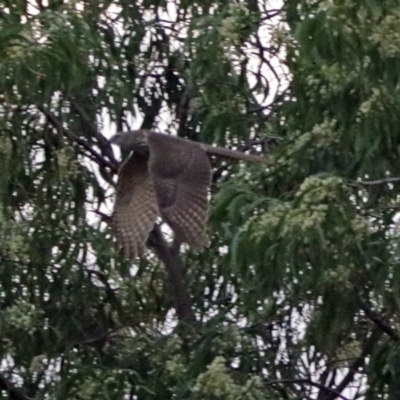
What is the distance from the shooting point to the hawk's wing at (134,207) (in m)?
6.16

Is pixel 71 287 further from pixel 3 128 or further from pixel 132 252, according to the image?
pixel 3 128

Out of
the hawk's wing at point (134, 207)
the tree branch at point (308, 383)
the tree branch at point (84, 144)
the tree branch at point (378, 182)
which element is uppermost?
the tree branch at point (84, 144)

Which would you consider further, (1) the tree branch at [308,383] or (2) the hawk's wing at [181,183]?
(2) the hawk's wing at [181,183]

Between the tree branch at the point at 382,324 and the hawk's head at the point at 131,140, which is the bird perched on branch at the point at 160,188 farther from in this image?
the tree branch at the point at 382,324

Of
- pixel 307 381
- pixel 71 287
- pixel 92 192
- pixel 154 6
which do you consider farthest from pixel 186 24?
pixel 307 381

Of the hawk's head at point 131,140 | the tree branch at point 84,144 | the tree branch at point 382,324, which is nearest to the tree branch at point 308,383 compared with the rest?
the tree branch at point 382,324

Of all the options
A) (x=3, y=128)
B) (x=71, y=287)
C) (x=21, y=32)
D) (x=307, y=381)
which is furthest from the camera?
(x=71, y=287)

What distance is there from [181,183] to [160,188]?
0.12m

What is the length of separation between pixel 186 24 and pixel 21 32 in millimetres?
1719

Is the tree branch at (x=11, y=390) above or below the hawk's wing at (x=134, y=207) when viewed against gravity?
below

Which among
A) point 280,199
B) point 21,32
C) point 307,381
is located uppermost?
point 21,32

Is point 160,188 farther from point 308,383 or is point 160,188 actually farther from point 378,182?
point 378,182

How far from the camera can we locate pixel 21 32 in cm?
481

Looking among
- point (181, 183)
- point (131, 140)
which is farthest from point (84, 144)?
point (181, 183)
